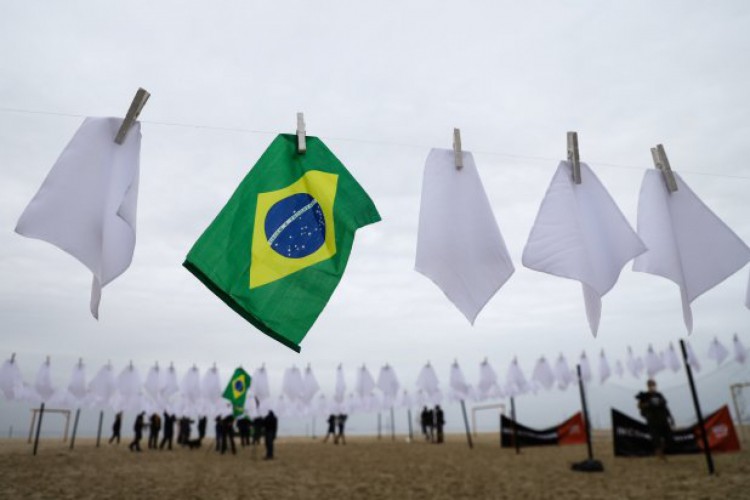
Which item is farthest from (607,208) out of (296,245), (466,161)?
(296,245)

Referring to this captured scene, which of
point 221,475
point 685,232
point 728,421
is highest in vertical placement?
point 685,232

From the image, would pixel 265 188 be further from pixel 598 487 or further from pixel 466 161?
pixel 598 487

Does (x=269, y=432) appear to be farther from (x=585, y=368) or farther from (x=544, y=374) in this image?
(x=585, y=368)

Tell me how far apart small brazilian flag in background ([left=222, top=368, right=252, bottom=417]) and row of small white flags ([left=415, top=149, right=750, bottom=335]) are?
11994 mm

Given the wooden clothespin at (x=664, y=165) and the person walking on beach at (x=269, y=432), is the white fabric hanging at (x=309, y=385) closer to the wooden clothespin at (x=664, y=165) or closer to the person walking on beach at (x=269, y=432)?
the person walking on beach at (x=269, y=432)

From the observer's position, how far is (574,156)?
14.1 ft

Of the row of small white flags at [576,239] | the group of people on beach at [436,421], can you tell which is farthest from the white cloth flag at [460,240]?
the group of people on beach at [436,421]

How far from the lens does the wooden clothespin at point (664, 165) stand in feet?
14.8

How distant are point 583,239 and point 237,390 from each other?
12804 millimetres

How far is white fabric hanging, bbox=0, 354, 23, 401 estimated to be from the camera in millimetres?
20703

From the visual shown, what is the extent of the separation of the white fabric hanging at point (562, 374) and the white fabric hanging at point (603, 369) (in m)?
1.82

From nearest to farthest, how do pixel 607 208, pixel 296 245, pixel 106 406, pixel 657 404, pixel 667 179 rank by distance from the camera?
pixel 296 245, pixel 607 208, pixel 667 179, pixel 657 404, pixel 106 406

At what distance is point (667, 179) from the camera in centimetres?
453

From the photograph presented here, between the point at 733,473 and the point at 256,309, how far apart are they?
30.6 ft
